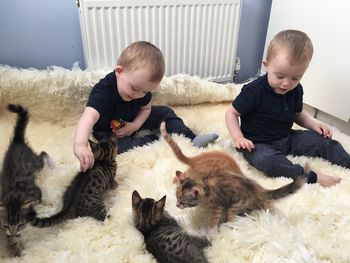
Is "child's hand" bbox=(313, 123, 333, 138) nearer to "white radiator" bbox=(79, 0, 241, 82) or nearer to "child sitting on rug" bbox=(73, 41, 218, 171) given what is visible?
"child sitting on rug" bbox=(73, 41, 218, 171)

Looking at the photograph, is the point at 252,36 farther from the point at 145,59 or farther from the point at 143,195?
the point at 143,195

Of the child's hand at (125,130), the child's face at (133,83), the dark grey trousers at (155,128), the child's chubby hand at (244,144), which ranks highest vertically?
the child's face at (133,83)

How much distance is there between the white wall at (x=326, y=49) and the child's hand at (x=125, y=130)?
3.37ft

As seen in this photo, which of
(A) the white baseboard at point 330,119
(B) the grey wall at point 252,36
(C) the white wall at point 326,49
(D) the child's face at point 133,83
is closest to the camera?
(D) the child's face at point 133,83

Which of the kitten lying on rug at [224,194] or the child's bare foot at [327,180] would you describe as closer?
the kitten lying on rug at [224,194]

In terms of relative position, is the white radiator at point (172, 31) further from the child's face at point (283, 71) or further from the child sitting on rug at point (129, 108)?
the child's face at point (283, 71)

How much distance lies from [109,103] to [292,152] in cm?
77

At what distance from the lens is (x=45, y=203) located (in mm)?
1056

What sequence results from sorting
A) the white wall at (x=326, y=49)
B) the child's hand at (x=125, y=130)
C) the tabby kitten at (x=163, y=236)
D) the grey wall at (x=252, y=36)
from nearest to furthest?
the tabby kitten at (x=163, y=236) < the child's hand at (x=125, y=130) < the white wall at (x=326, y=49) < the grey wall at (x=252, y=36)

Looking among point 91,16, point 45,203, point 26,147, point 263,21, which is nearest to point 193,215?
point 45,203

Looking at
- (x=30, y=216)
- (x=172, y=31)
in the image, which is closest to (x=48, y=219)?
(x=30, y=216)

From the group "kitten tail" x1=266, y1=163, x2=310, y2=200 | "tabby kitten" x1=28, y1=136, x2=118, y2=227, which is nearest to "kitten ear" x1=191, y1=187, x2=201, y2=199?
"kitten tail" x1=266, y1=163, x2=310, y2=200

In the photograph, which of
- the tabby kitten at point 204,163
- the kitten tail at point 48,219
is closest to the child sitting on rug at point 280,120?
the tabby kitten at point 204,163

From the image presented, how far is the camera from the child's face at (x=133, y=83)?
1163 mm
